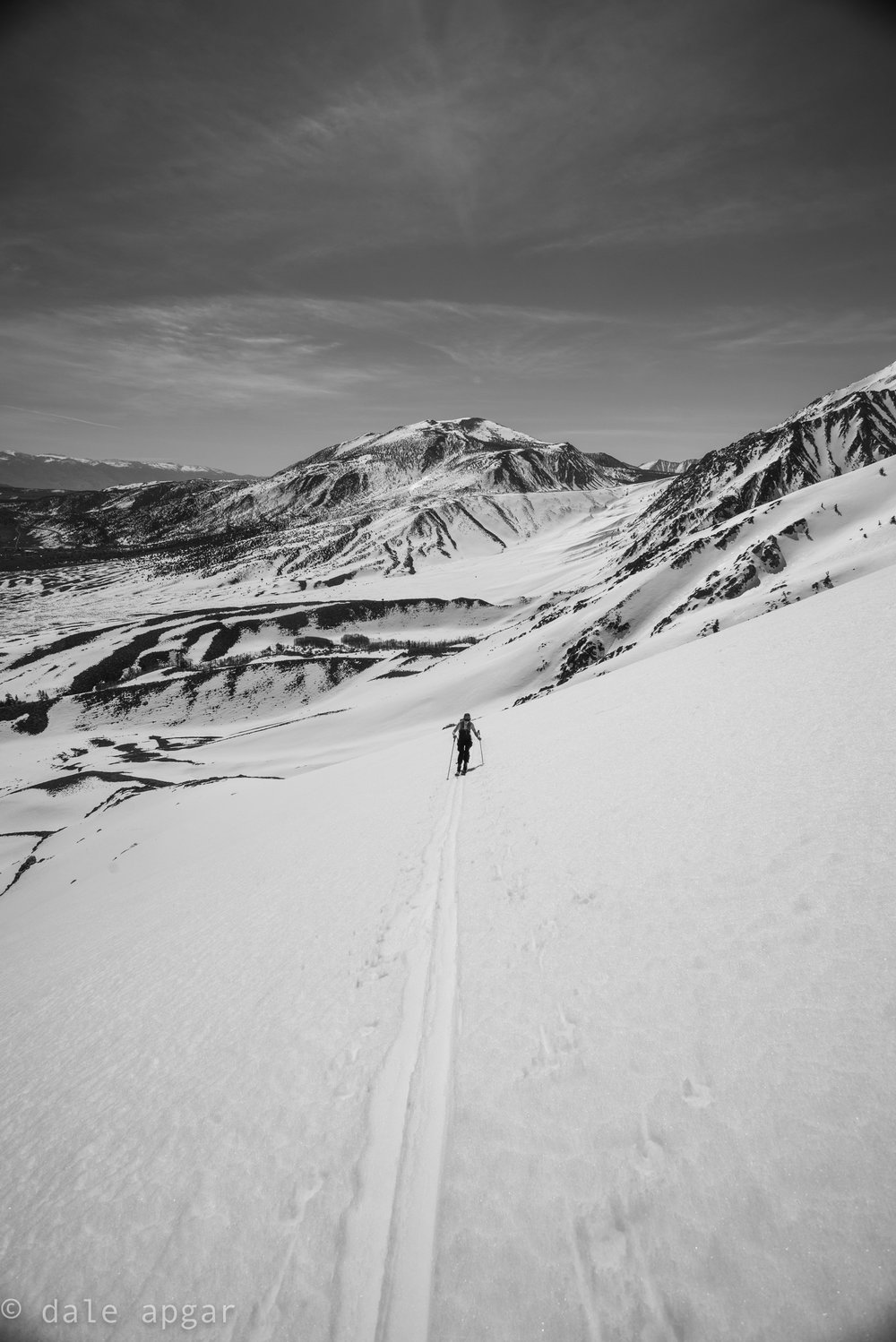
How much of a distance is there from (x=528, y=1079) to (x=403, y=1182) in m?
1.40

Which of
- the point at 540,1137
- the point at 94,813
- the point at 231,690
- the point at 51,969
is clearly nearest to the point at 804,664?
the point at 540,1137

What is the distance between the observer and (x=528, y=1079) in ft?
16.5

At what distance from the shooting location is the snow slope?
140 inches

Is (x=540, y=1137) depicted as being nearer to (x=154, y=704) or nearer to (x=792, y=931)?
(x=792, y=931)

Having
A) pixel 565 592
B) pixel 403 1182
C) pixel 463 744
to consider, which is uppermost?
pixel 565 592

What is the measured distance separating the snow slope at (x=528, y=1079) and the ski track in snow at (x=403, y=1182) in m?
0.02

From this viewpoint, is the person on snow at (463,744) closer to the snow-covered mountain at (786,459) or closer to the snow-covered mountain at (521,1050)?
the snow-covered mountain at (521,1050)

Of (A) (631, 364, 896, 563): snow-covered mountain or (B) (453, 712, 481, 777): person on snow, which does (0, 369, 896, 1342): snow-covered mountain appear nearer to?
(B) (453, 712, 481, 777): person on snow

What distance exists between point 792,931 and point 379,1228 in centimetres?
482

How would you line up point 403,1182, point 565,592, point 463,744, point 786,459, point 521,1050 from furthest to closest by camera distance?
point 786,459 < point 565,592 < point 463,744 < point 521,1050 < point 403,1182

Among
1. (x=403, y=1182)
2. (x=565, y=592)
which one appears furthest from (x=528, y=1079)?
(x=565, y=592)

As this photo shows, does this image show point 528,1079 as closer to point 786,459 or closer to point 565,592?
point 565,592

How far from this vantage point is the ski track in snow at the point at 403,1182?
370 cm

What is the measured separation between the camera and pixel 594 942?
21.4ft
